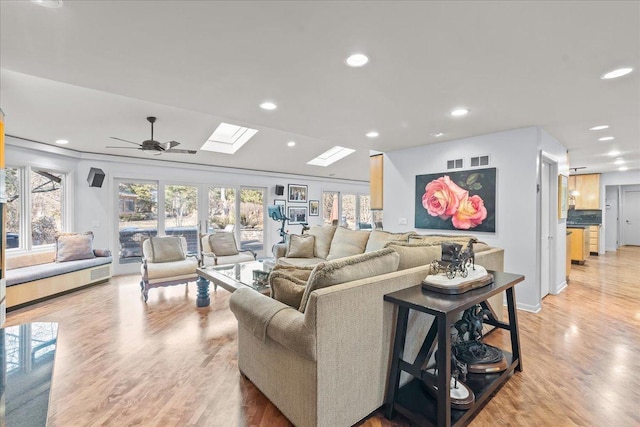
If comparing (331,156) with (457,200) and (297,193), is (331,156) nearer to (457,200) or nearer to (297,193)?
(297,193)

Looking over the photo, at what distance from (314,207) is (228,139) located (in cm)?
350

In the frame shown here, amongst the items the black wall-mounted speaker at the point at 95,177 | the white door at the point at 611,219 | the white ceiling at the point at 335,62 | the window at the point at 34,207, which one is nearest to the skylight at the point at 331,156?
the white ceiling at the point at 335,62

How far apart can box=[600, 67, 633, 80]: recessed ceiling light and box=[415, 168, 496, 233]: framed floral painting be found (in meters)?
1.75

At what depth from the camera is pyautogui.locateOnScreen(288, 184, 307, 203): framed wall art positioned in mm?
8453

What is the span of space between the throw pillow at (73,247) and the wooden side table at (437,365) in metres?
→ 5.39

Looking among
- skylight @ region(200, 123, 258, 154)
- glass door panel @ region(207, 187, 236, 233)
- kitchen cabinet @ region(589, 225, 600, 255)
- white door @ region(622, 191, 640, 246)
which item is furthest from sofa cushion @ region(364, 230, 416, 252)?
white door @ region(622, 191, 640, 246)

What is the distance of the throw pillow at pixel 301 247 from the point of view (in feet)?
16.8

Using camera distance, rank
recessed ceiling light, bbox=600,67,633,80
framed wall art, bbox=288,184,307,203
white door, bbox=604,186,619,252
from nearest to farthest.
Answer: recessed ceiling light, bbox=600,67,633,80
framed wall art, bbox=288,184,307,203
white door, bbox=604,186,619,252

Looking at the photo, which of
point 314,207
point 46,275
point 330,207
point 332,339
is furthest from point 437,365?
point 330,207

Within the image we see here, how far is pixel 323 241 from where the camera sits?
5188 millimetres

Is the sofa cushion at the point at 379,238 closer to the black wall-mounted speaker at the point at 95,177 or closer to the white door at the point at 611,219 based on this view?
the black wall-mounted speaker at the point at 95,177

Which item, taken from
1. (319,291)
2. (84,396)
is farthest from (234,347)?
(319,291)

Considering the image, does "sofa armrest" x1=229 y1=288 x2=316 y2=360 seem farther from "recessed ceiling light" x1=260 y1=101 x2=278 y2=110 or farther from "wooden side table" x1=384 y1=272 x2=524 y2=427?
"recessed ceiling light" x1=260 y1=101 x2=278 y2=110

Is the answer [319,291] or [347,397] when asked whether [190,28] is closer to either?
[319,291]
